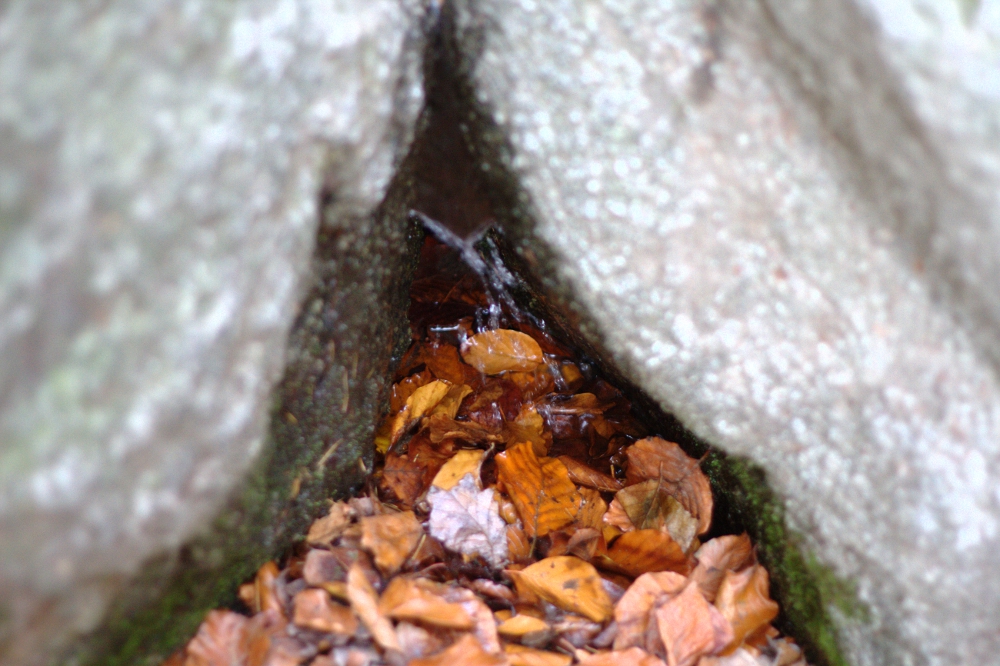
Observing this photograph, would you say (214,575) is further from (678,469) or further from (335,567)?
(678,469)

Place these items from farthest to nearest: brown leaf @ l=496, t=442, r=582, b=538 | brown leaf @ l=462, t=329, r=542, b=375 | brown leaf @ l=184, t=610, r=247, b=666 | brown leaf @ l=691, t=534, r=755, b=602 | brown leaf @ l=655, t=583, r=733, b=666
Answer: brown leaf @ l=462, t=329, r=542, b=375 < brown leaf @ l=496, t=442, r=582, b=538 < brown leaf @ l=691, t=534, r=755, b=602 < brown leaf @ l=655, t=583, r=733, b=666 < brown leaf @ l=184, t=610, r=247, b=666

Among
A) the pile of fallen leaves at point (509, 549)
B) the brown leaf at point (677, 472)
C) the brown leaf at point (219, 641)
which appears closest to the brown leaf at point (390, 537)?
the pile of fallen leaves at point (509, 549)

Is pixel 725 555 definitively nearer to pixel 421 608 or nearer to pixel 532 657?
pixel 532 657

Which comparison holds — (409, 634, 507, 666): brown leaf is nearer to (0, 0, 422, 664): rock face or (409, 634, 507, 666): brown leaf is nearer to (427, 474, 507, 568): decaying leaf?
(427, 474, 507, 568): decaying leaf

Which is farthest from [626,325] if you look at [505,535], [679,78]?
[505,535]

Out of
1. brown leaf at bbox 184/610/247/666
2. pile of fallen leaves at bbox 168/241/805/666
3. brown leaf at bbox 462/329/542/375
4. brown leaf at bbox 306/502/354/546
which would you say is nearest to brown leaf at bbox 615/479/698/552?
pile of fallen leaves at bbox 168/241/805/666

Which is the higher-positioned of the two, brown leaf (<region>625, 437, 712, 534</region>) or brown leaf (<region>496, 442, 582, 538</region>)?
brown leaf (<region>625, 437, 712, 534</region>)

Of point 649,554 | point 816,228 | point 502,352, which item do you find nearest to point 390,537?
→ point 649,554

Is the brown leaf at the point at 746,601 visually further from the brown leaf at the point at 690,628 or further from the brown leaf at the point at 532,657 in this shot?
the brown leaf at the point at 532,657
